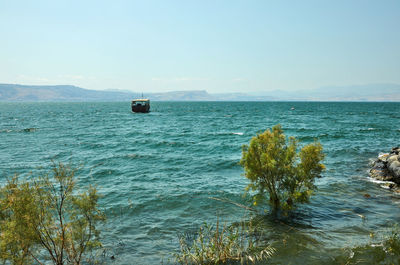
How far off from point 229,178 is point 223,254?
11758 millimetres

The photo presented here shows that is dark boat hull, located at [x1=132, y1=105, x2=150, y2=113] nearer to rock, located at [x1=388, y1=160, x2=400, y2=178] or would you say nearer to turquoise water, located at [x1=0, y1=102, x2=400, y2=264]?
turquoise water, located at [x1=0, y1=102, x2=400, y2=264]

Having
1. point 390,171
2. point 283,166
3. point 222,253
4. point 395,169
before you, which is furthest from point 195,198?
point 390,171

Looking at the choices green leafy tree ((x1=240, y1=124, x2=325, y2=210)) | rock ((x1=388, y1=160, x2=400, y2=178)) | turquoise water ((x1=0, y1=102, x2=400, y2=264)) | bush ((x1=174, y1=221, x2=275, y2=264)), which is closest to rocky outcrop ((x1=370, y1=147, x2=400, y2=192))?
rock ((x1=388, y1=160, x2=400, y2=178))

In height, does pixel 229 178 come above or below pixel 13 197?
below

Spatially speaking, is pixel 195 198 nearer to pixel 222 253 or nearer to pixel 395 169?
pixel 222 253

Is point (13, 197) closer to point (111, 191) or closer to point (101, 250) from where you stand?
point (101, 250)

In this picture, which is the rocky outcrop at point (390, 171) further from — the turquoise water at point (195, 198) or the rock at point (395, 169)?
the turquoise water at point (195, 198)

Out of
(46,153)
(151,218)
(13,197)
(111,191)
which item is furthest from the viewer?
(46,153)

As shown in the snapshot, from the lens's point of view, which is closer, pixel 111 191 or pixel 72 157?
pixel 111 191

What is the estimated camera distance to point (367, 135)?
134 feet

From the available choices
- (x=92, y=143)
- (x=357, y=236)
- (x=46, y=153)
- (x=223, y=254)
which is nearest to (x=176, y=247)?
(x=223, y=254)

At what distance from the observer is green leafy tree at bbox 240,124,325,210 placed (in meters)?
11.8

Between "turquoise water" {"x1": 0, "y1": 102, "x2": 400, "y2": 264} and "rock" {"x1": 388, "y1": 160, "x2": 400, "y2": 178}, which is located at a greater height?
"rock" {"x1": 388, "y1": 160, "x2": 400, "y2": 178}

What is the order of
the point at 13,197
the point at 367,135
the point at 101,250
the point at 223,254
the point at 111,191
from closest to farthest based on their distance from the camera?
the point at 13,197 → the point at 223,254 → the point at 101,250 → the point at 111,191 → the point at 367,135
